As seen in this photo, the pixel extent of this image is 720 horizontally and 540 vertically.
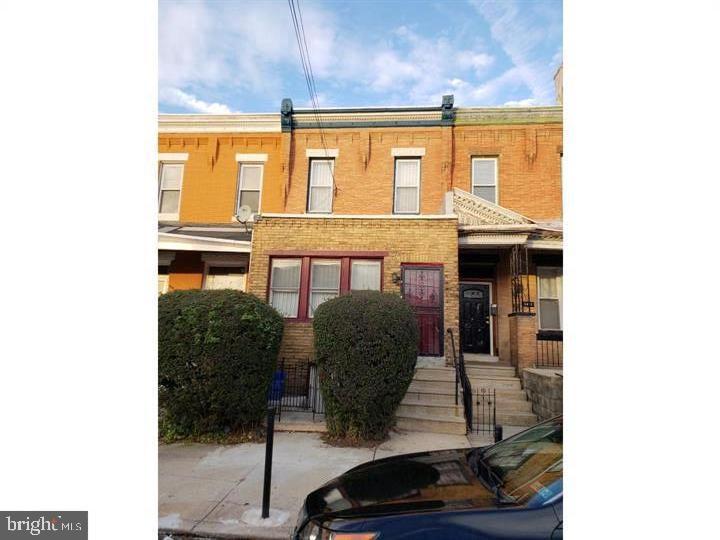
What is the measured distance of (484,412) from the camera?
806 cm

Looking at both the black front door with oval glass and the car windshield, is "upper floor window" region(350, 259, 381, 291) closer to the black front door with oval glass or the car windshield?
the black front door with oval glass

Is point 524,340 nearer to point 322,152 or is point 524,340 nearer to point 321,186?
point 321,186

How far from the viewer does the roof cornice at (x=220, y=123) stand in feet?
41.9

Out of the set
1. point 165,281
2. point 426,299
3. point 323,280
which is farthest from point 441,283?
point 165,281

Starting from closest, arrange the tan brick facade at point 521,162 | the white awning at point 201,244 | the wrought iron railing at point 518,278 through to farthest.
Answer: the wrought iron railing at point 518,278, the white awning at point 201,244, the tan brick facade at point 521,162

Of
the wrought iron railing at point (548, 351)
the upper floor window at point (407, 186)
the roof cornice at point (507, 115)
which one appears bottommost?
the wrought iron railing at point (548, 351)

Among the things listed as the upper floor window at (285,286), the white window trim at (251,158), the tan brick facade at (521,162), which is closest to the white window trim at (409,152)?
the tan brick facade at (521,162)

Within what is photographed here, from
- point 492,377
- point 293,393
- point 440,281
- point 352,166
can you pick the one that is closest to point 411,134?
point 352,166

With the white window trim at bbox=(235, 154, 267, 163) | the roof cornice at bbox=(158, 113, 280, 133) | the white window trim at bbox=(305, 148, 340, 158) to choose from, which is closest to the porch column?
the white window trim at bbox=(305, 148, 340, 158)

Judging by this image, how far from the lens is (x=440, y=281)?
→ 9.71m

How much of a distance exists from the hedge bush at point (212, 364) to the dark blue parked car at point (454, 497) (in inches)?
140

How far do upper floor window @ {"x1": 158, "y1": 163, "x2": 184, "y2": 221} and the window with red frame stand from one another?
4.88 meters

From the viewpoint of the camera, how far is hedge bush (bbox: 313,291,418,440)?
6.50m

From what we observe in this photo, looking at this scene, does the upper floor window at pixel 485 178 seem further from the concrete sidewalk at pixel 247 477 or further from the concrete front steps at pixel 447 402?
the concrete sidewalk at pixel 247 477
